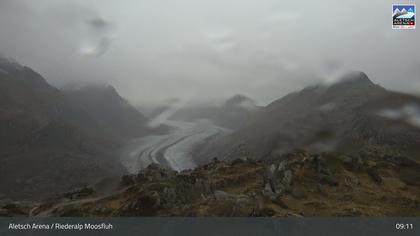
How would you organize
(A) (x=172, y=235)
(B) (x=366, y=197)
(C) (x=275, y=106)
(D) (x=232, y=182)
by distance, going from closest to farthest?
(A) (x=172, y=235), (B) (x=366, y=197), (D) (x=232, y=182), (C) (x=275, y=106)

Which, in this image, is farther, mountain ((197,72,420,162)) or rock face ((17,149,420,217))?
mountain ((197,72,420,162))

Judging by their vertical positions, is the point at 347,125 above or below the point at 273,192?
above

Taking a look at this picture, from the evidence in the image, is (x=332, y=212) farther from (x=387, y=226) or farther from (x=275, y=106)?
(x=275, y=106)

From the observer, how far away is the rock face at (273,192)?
119ft

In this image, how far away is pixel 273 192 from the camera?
40500 millimetres

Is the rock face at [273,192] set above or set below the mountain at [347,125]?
below

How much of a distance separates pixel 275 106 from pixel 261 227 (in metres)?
86.3

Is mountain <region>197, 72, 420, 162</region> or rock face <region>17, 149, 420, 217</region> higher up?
mountain <region>197, 72, 420, 162</region>

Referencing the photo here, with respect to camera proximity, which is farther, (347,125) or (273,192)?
(347,125)

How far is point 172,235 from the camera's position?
29578mm

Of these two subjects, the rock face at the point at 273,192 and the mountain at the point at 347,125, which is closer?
the rock face at the point at 273,192

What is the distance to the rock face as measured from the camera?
119 ft

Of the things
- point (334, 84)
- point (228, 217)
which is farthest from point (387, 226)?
point (334, 84)

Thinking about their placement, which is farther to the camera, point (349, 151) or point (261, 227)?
point (349, 151)
